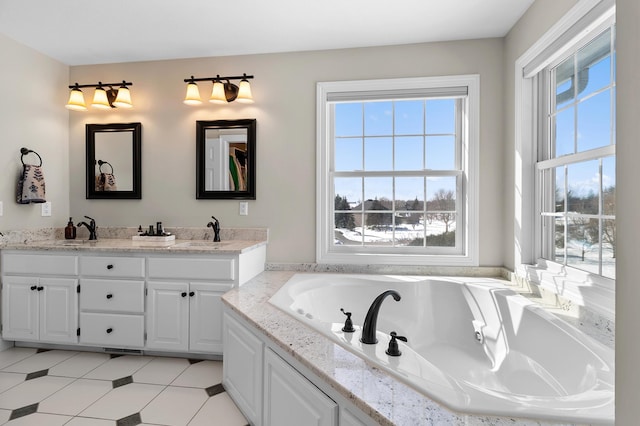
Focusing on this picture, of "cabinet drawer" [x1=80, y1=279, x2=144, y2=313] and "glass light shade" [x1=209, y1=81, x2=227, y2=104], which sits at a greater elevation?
"glass light shade" [x1=209, y1=81, x2=227, y2=104]

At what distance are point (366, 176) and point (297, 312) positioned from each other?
1505 millimetres

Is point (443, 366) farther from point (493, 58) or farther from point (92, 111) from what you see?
point (92, 111)

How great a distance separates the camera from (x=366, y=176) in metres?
2.99

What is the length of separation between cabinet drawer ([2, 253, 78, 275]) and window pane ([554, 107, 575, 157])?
343 centimetres

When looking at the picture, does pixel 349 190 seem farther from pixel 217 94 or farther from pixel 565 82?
pixel 565 82

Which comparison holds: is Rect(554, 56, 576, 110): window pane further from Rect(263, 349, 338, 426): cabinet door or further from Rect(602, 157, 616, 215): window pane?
Rect(263, 349, 338, 426): cabinet door

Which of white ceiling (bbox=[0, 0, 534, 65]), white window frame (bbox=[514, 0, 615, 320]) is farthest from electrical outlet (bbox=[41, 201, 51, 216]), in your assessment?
white window frame (bbox=[514, 0, 615, 320])

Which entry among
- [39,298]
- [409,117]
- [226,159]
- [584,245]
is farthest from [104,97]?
[584,245]

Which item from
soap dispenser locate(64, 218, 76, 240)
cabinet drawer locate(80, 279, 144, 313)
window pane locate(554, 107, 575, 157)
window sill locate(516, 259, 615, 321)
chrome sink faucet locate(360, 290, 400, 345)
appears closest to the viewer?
chrome sink faucet locate(360, 290, 400, 345)

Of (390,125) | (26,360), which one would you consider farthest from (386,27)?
(26,360)

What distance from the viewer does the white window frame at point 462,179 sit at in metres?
2.78

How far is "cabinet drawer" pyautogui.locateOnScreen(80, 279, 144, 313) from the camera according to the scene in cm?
259

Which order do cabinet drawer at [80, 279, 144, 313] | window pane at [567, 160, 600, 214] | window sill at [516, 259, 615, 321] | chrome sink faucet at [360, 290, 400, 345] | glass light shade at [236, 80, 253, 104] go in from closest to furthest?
chrome sink faucet at [360, 290, 400, 345] < window sill at [516, 259, 615, 321] < window pane at [567, 160, 600, 214] < cabinet drawer at [80, 279, 144, 313] < glass light shade at [236, 80, 253, 104]

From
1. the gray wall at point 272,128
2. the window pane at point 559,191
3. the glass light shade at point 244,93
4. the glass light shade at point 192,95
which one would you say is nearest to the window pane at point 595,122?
the window pane at point 559,191
